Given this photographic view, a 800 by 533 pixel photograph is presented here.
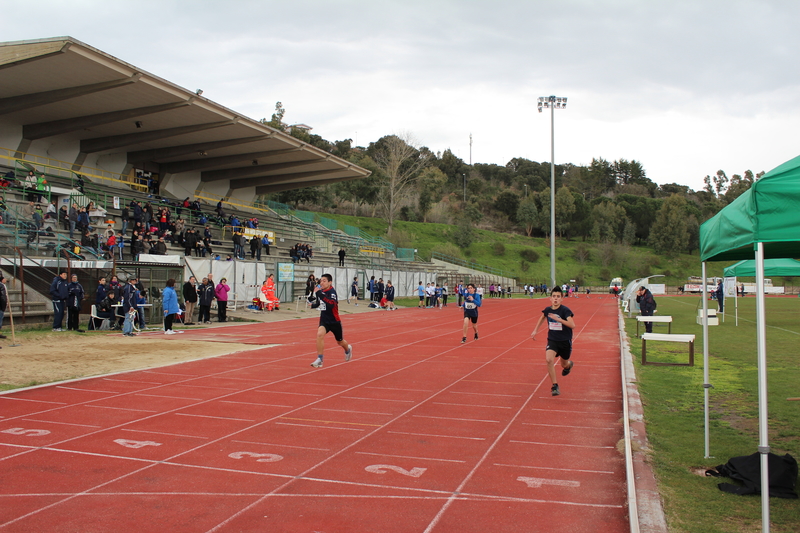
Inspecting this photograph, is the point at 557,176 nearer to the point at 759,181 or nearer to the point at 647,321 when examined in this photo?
the point at 647,321

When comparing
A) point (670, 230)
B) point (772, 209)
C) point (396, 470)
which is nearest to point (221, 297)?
point (396, 470)

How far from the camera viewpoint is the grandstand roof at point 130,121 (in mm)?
24969

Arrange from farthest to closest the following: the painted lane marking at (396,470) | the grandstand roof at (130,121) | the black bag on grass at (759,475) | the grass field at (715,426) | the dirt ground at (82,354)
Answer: the grandstand roof at (130,121) < the dirt ground at (82,354) < the painted lane marking at (396,470) < the black bag on grass at (759,475) < the grass field at (715,426)

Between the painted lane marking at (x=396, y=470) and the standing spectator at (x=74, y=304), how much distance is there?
595 inches

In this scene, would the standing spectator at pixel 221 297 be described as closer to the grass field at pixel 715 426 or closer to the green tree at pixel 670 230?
the grass field at pixel 715 426

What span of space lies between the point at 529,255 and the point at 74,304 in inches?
2676

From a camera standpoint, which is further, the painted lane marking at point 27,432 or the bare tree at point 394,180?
the bare tree at point 394,180

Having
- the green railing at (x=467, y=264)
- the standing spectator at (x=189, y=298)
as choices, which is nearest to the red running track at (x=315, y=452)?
the standing spectator at (x=189, y=298)

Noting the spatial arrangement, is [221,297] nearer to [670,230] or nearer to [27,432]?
[27,432]

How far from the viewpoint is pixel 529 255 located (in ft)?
263

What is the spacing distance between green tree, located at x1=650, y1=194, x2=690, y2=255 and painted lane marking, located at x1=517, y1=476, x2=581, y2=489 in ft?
290

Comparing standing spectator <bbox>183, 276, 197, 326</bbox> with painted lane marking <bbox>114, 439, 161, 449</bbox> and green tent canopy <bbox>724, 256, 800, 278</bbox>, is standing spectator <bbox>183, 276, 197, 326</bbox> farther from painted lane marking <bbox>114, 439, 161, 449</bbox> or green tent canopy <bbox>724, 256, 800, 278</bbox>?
green tent canopy <bbox>724, 256, 800, 278</bbox>

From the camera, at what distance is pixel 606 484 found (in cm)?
552

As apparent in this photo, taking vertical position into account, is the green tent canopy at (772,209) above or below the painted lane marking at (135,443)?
above
